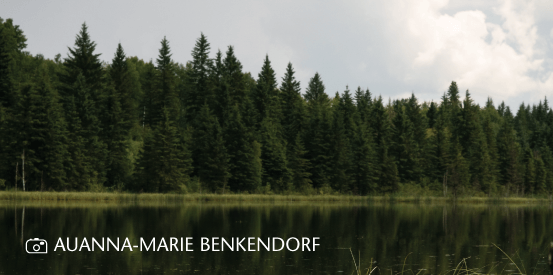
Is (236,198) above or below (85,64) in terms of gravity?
below

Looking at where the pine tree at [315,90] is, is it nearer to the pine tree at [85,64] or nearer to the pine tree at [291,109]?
the pine tree at [291,109]

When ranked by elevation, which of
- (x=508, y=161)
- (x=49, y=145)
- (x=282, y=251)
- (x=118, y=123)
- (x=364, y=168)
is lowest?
(x=282, y=251)

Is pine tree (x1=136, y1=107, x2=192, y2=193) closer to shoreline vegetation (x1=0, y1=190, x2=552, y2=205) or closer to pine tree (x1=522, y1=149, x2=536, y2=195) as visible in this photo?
shoreline vegetation (x1=0, y1=190, x2=552, y2=205)

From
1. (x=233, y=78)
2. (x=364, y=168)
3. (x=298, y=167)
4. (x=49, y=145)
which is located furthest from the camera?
(x=233, y=78)

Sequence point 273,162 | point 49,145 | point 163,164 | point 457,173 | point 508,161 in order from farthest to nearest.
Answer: point 508,161 < point 457,173 < point 273,162 < point 163,164 < point 49,145

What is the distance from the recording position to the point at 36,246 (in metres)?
22.0

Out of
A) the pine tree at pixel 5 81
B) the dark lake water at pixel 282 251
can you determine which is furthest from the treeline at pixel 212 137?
the dark lake water at pixel 282 251

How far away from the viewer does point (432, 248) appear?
26125 mm

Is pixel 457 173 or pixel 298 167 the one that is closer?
pixel 298 167

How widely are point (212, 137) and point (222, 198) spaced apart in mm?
9371

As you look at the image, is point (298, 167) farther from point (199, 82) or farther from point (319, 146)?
point (199, 82)

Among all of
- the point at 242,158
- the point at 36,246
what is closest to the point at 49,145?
the point at 242,158

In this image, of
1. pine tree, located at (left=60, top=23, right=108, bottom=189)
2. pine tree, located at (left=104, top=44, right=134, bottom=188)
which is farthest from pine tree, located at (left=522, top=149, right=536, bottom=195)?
pine tree, located at (left=60, top=23, right=108, bottom=189)

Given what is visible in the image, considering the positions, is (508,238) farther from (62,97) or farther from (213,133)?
(62,97)
